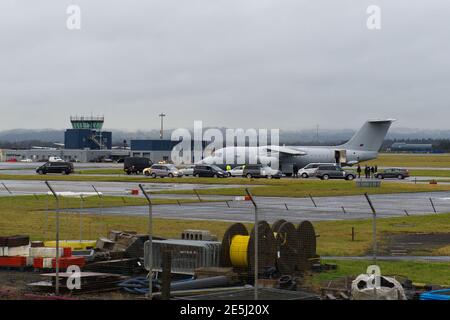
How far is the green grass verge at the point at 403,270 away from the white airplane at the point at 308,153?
72.8 metres

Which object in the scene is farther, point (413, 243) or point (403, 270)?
point (413, 243)

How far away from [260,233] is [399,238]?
38.3 ft

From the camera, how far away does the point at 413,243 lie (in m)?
27.7

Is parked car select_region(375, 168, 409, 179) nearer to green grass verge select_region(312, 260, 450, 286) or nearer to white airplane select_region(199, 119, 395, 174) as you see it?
white airplane select_region(199, 119, 395, 174)

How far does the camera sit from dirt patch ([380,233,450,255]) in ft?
83.6

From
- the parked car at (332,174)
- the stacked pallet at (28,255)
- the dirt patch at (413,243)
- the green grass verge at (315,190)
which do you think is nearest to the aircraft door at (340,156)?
the parked car at (332,174)

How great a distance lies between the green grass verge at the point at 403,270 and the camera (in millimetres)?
19703

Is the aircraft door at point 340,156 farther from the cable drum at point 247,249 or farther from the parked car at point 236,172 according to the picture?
the cable drum at point 247,249

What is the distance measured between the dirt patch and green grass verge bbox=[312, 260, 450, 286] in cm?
255

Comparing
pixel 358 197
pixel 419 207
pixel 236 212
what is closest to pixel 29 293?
pixel 236 212

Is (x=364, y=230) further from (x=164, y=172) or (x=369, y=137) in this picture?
(x=369, y=137)

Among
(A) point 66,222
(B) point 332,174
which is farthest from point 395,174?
(A) point 66,222

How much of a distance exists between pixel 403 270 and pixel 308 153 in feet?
259
